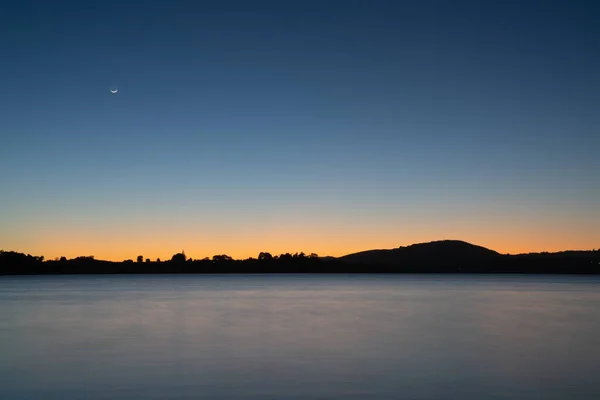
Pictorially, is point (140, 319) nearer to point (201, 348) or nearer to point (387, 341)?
point (201, 348)

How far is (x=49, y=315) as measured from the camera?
50844mm

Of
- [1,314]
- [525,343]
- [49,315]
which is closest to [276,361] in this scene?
[525,343]

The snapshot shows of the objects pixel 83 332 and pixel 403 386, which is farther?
pixel 83 332

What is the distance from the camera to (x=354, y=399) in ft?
57.6

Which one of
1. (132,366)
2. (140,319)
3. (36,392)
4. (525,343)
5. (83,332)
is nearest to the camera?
(36,392)

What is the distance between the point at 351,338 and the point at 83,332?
16.0m

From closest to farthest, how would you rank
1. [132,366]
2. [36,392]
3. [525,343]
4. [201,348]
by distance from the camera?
[36,392]
[132,366]
[201,348]
[525,343]

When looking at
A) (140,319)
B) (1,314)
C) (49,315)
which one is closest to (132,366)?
(140,319)

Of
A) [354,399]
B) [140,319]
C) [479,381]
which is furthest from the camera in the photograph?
[140,319]

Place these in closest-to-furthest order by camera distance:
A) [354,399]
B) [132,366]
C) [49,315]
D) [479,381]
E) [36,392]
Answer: [354,399] < [36,392] < [479,381] < [132,366] < [49,315]

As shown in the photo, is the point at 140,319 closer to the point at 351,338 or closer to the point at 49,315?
the point at 49,315

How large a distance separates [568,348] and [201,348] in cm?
1773

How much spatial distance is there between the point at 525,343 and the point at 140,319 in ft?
90.0

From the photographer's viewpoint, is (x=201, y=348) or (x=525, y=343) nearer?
(x=201, y=348)
